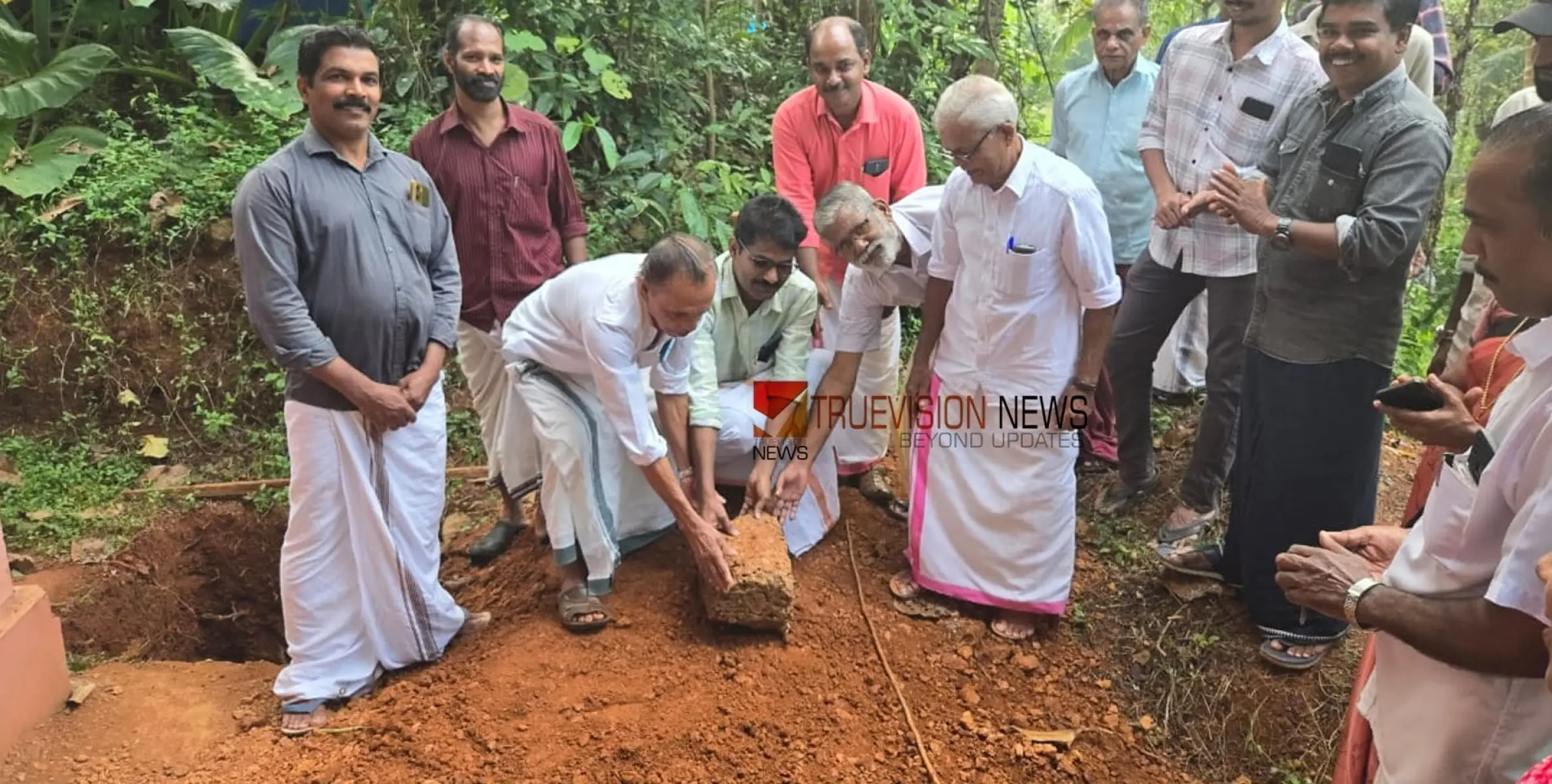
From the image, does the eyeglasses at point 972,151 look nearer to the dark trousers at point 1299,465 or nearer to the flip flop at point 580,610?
the dark trousers at point 1299,465

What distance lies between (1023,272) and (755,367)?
1.10 m

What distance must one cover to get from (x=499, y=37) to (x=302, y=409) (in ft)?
5.14

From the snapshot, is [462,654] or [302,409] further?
[462,654]

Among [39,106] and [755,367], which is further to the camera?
[39,106]

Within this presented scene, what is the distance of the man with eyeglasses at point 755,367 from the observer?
3.19 metres

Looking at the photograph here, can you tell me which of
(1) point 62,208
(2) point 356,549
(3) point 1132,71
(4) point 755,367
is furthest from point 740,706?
(1) point 62,208

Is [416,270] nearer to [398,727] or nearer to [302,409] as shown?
[302,409]

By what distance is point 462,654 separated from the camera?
3.21m

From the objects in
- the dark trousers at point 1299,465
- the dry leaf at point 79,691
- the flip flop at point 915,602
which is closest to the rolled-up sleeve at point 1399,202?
the dark trousers at point 1299,465

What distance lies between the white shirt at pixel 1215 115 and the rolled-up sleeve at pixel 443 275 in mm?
2453

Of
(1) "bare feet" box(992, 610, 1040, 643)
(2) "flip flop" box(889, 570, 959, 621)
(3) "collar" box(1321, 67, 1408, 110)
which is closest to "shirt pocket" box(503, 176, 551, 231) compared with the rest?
(2) "flip flop" box(889, 570, 959, 621)

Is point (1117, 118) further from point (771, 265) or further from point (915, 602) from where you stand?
point (915, 602)

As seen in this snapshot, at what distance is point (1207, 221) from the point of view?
349 cm

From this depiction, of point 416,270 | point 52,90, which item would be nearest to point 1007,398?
point 416,270
